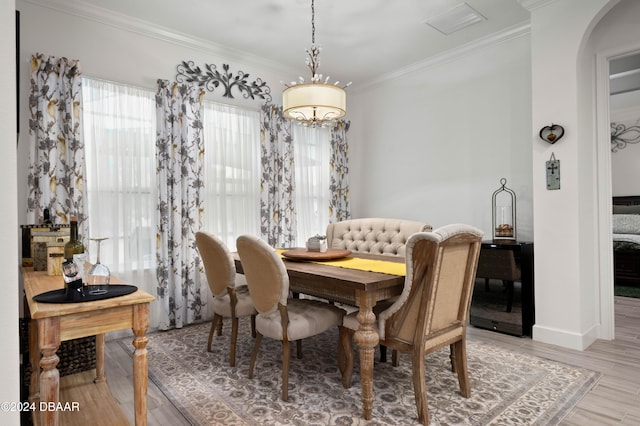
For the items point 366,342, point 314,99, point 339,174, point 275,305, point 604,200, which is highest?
point 314,99

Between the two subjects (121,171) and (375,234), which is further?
(375,234)

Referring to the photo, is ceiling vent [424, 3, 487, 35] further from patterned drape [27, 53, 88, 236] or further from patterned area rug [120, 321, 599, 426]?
patterned drape [27, 53, 88, 236]

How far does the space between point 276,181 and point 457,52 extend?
2.57m

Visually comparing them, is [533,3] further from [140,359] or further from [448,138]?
[140,359]

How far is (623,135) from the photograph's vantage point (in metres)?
5.75

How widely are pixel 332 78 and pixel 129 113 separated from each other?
2.71 meters

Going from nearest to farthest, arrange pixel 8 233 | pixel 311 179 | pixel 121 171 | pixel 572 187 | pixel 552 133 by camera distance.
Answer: pixel 8 233 < pixel 572 187 < pixel 552 133 < pixel 121 171 < pixel 311 179

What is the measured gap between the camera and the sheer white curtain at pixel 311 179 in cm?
486

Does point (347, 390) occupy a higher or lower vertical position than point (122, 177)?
lower

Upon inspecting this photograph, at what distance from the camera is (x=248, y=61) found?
14.2 feet

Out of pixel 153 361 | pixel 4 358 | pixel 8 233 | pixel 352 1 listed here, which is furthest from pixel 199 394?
pixel 352 1

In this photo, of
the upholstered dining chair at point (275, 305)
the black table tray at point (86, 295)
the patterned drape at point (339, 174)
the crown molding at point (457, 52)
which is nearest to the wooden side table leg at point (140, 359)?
the black table tray at point (86, 295)

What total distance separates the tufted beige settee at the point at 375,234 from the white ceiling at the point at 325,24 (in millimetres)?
1943

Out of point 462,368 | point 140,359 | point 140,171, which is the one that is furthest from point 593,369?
point 140,171
